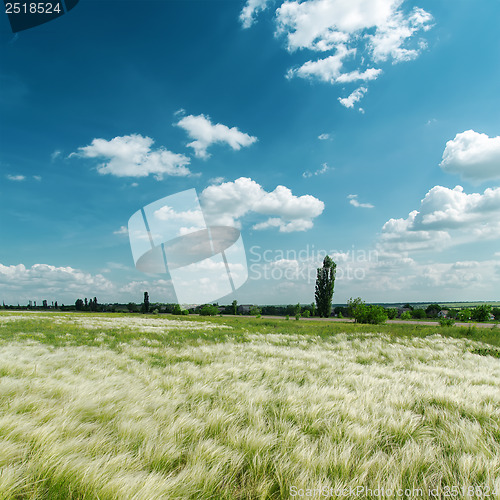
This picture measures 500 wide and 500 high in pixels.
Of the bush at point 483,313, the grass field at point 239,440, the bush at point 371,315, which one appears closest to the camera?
the grass field at point 239,440

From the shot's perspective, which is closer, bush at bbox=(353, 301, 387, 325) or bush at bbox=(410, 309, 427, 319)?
bush at bbox=(353, 301, 387, 325)

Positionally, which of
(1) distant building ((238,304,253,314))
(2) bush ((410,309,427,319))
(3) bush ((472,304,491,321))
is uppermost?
(3) bush ((472,304,491,321))

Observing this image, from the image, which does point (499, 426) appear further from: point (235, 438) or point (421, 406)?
point (235, 438)

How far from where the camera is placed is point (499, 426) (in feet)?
10.1

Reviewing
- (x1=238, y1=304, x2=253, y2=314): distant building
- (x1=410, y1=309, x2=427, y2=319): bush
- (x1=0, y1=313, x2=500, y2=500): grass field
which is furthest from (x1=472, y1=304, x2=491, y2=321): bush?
(x1=238, y1=304, x2=253, y2=314): distant building

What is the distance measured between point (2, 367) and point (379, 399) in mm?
6347

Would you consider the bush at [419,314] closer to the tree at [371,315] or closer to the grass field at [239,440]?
the tree at [371,315]

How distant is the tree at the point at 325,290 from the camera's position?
64.2m

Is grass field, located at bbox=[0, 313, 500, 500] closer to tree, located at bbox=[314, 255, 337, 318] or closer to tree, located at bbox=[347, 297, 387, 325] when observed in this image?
tree, located at bbox=[347, 297, 387, 325]

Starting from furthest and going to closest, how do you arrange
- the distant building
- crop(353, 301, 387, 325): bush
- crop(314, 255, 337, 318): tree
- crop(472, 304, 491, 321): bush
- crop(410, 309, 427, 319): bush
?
the distant building < crop(410, 309, 427, 319): bush < crop(314, 255, 337, 318): tree < crop(472, 304, 491, 321): bush < crop(353, 301, 387, 325): bush

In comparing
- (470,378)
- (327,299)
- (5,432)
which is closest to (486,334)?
(470,378)

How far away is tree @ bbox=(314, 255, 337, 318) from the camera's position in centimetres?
Answer: 6425

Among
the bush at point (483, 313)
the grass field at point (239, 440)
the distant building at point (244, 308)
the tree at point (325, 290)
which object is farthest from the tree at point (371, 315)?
the distant building at point (244, 308)

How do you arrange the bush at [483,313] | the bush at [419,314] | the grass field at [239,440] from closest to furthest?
1. the grass field at [239,440]
2. the bush at [483,313]
3. the bush at [419,314]
